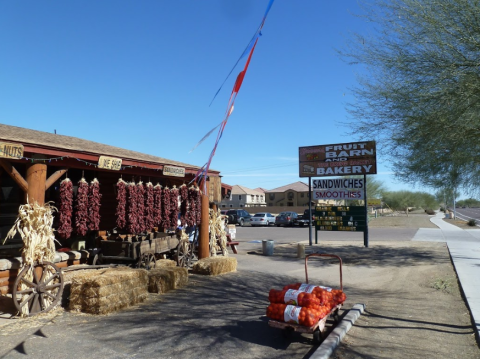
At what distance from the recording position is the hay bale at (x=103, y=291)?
269 inches

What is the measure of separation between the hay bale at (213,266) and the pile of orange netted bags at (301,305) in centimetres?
491

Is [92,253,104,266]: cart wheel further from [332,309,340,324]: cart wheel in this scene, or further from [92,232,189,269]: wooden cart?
[332,309,340,324]: cart wheel

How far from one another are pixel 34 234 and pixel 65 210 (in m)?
1.31

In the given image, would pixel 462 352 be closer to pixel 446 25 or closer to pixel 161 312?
pixel 161 312

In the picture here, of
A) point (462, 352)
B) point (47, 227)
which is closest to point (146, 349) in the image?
point (47, 227)

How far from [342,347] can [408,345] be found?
0.96 metres

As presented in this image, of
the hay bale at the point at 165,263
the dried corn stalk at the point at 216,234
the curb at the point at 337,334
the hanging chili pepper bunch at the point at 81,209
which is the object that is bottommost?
the curb at the point at 337,334

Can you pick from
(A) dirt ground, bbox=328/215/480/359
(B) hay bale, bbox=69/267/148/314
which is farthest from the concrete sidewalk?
(B) hay bale, bbox=69/267/148/314

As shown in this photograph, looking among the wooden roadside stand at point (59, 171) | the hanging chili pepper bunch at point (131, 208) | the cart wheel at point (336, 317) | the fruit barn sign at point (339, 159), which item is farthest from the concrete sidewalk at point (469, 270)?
the hanging chili pepper bunch at point (131, 208)

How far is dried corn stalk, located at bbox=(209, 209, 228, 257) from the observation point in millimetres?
13570

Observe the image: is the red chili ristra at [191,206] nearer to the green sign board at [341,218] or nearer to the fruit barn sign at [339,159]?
the green sign board at [341,218]

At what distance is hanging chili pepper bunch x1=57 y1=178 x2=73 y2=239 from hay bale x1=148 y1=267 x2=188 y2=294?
78.8 inches

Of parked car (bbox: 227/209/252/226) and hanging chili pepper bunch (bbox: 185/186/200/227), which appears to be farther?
parked car (bbox: 227/209/252/226)

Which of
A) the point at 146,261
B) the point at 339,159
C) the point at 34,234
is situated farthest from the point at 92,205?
the point at 339,159
